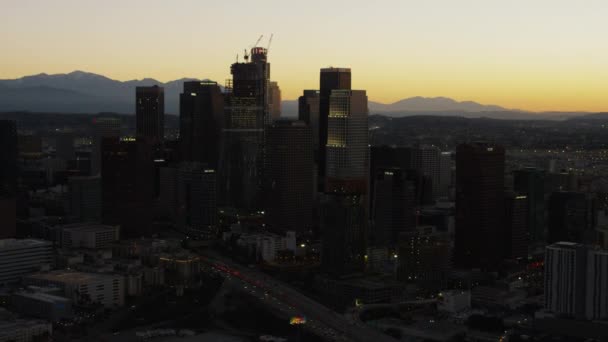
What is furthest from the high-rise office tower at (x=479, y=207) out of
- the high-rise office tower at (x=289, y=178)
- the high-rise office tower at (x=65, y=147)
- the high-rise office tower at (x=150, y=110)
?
the high-rise office tower at (x=65, y=147)

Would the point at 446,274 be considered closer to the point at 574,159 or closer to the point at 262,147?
the point at 262,147

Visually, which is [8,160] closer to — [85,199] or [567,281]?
[85,199]

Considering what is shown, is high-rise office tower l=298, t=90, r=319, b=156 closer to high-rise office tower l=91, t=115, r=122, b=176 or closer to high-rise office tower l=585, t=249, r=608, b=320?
high-rise office tower l=91, t=115, r=122, b=176

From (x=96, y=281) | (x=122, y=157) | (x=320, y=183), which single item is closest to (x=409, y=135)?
(x=320, y=183)

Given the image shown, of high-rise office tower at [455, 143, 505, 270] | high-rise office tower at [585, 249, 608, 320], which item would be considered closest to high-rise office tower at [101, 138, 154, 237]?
high-rise office tower at [455, 143, 505, 270]

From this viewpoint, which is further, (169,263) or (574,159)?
(574,159)

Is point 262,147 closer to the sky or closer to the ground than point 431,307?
closer to the sky

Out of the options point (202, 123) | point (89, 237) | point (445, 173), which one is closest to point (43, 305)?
point (89, 237)
